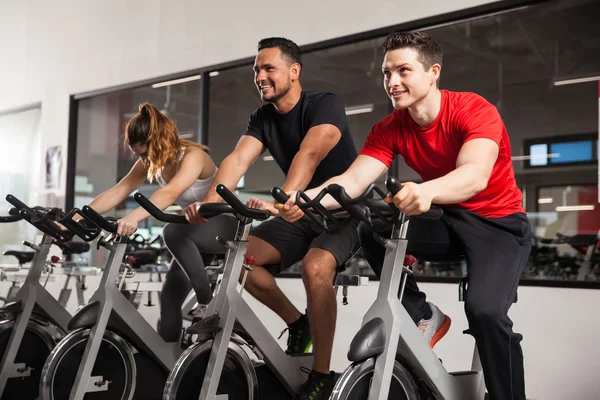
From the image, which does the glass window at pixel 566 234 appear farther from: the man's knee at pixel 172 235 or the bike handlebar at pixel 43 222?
the bike handlebar at pixel 43 222

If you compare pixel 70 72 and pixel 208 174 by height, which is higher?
pixel 70 72

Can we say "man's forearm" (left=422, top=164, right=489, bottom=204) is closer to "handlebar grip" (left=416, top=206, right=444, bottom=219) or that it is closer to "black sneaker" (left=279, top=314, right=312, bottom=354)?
"handlebar grip" (left=416, top=206, right=444, bottom=219)

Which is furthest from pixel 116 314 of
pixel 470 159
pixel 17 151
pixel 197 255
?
pixel 17 151

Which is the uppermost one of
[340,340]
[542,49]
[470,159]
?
[542,49]

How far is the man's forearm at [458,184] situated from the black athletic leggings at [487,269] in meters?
0.28

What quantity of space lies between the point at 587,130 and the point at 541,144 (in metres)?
0.68

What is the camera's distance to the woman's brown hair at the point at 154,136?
3.23 meters

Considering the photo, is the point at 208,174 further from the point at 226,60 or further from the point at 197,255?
the point at 226,60

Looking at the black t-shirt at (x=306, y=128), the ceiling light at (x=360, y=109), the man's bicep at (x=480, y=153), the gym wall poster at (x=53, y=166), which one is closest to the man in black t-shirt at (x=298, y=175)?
the black t-shirt at (x=306, y=128)

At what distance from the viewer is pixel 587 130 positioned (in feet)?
13.3

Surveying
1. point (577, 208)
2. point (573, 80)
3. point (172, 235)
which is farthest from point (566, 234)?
point (172, 235)

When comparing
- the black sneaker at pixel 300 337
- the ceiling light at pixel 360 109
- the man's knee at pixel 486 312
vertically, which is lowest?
the black sneaker at pixel 300 337

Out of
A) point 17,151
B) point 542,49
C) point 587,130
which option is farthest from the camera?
point 17,151

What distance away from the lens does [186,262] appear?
10.4 ft
